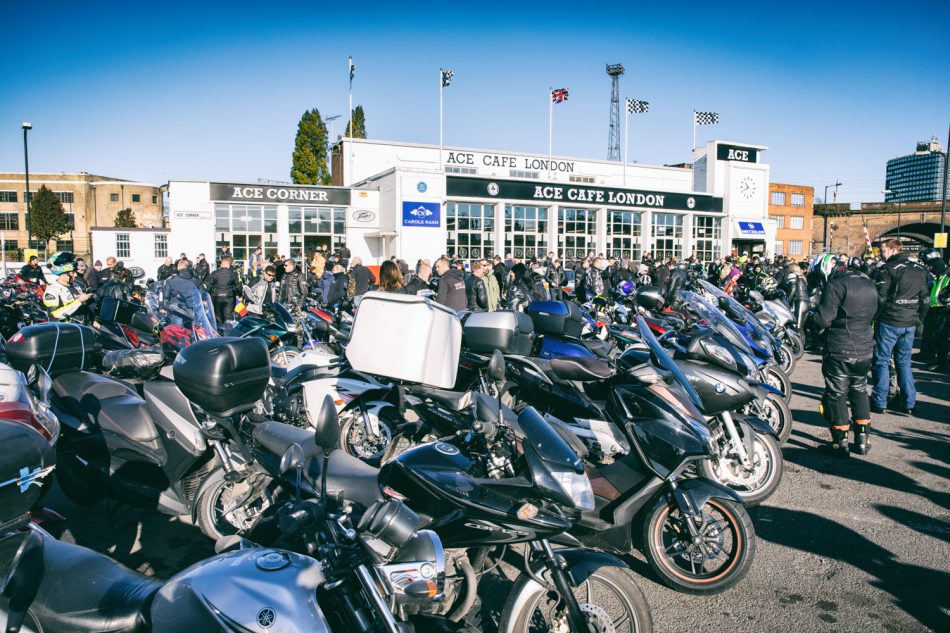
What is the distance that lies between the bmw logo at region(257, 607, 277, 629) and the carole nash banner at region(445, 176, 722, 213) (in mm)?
29151

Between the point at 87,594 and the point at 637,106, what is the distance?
42.2m

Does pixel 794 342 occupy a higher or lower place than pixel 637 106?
lower

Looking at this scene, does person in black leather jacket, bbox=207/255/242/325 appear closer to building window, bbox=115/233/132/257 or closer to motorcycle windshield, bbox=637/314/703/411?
motorcycle windshield, bbox=637/314/703/411

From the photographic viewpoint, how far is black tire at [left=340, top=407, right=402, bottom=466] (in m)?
5.29

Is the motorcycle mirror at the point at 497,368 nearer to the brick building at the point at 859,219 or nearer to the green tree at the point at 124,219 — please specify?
the brick building at the point at 859,219

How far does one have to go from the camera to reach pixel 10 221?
76812 millimetres

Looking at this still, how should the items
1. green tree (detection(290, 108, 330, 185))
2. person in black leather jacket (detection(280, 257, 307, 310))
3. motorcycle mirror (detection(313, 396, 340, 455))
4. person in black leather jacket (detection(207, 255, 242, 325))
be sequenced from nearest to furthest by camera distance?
motorcycle mirror (detection(313, 396, 340, 455))
person in black leather jacket (detection(280, 257, 307, 310))
person in black leather jacket (detection(207, 255, 242, 325))
green tree (detection(290, 108, 330, 185))

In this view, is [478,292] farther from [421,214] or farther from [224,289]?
[421,214]

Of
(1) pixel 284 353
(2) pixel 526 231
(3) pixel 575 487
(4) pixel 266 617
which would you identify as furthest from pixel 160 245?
(4) pixel 266 617

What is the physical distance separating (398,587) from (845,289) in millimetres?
5565

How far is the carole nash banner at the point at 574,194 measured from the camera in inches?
1208

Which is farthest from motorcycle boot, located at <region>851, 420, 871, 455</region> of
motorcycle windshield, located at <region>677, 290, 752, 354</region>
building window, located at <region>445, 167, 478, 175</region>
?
building window, located at <region>445, 167, 478, 175</region>

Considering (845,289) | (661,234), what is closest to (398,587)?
(845,289)

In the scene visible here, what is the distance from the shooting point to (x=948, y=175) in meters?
27.8
